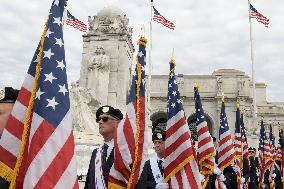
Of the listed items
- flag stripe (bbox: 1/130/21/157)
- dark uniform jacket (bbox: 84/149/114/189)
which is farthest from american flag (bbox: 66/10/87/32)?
flag stripe (bbox: 1/130/21/157)

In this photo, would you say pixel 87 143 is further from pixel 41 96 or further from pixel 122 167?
pixel 41 96

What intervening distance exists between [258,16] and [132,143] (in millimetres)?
25110

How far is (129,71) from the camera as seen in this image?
2175cm

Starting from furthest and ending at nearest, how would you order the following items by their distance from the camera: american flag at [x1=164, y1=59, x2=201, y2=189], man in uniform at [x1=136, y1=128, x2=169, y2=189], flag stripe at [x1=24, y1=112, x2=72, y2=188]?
american flag at [x1=164, y1=59, x2=201, y2=189] → man in uniform at [x1=136, y1=128, x2=169, y2=189] → flag stripe at [x1=24, y1=112, x2=72, y2=188]

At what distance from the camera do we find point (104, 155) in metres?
4.07

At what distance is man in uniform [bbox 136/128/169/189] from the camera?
15.3 ft

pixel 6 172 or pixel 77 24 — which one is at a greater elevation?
pixel 77 24

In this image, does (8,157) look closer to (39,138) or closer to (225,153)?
(39,138)

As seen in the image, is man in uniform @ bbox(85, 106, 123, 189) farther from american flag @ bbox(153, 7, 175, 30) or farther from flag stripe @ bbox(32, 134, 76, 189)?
american flag @ bbox(153, 7, 175, 30)

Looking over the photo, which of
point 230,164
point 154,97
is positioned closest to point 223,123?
point 230,164

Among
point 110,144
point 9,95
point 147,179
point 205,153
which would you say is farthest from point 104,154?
point 205,153

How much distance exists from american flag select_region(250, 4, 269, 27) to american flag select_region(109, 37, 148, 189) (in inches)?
918

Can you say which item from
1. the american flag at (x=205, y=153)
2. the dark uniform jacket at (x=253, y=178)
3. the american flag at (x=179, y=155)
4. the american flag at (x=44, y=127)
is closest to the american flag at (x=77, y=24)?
the dark uniform jacket at (x=253, y=178)

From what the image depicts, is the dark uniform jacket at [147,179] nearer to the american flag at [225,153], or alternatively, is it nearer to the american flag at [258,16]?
the american flag at [225,153]
